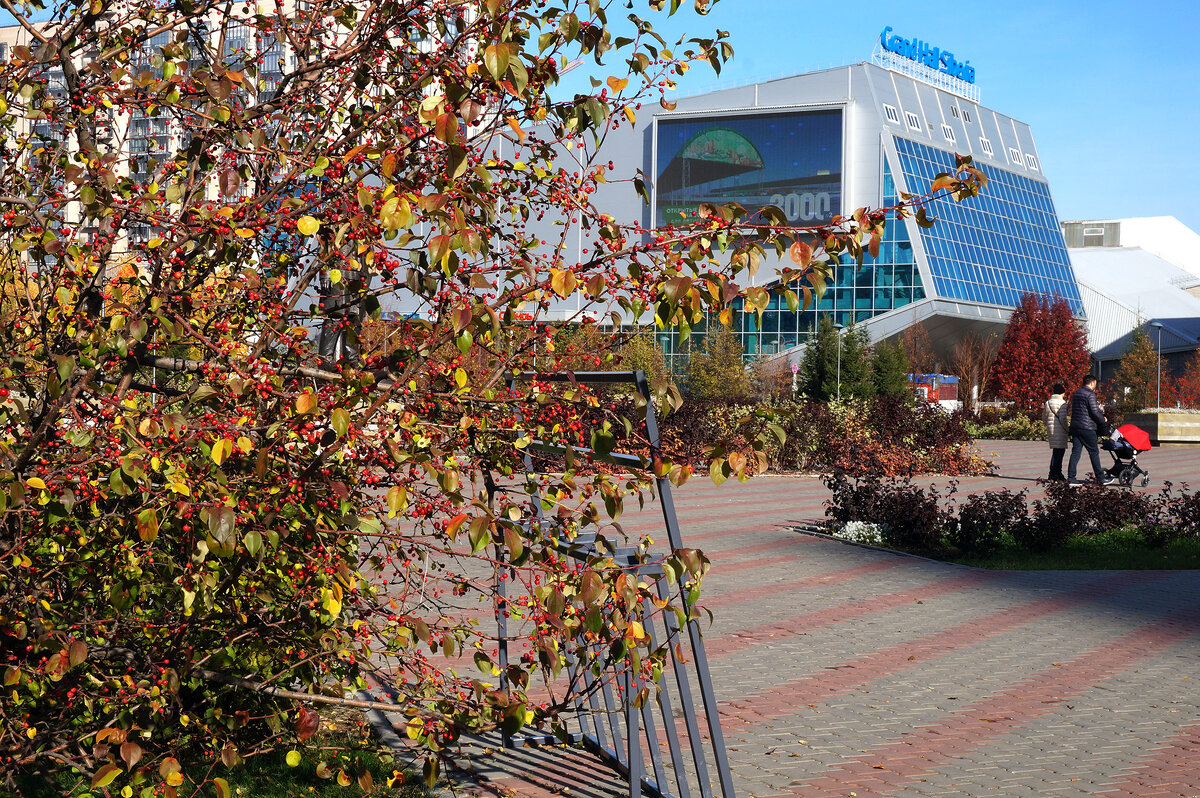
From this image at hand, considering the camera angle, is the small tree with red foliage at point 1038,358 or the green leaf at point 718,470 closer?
the green leaf at point 718,470

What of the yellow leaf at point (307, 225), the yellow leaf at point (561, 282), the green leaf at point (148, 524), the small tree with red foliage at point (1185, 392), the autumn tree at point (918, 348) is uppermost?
the autumn tree at point (918, 348)

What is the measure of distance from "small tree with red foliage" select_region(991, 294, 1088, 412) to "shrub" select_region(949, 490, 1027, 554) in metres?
36.9

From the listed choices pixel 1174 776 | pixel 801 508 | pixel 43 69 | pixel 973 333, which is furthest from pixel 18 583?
pixel 973 333

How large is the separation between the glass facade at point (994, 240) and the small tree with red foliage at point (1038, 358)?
12.3 m

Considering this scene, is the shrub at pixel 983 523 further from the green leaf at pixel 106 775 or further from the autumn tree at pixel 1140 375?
the autumn tree at pixel 1140 375

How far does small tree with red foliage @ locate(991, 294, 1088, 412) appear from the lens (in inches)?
1852

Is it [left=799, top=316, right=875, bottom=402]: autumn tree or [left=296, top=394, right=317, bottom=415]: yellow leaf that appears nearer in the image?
[left=296, top=394, right=317, bottom=415]: yellow leaf

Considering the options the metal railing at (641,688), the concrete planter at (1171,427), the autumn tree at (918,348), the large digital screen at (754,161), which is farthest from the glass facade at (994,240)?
the metal railing at (641,688)

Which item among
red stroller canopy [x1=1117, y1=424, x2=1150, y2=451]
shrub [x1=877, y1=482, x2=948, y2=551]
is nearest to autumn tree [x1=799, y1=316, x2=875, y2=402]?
red stroller canopy [x1=1117, y1=424, x2=1150, y2=451]

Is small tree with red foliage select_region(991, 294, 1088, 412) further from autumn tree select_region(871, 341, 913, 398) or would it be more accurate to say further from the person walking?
the person walking

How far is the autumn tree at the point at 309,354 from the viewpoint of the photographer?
2.42 meters

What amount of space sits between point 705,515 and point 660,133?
59.3 metres

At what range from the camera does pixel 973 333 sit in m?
65.1

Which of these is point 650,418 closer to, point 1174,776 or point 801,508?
point 1174,776
